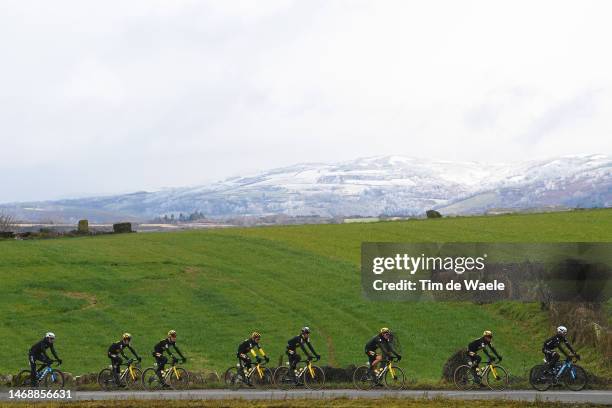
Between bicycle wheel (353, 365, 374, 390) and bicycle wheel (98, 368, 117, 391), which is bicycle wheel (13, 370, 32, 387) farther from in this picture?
bicycle wheel (353, 365, 374, 390)

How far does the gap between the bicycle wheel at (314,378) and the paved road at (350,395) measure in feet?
1.79

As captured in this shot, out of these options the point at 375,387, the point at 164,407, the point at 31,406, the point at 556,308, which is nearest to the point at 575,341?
the point at 556,308

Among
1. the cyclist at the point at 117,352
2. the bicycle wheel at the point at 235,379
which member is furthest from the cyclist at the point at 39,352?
the bicycle wheel at the point at 235,379

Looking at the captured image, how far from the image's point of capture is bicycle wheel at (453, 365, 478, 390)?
42.9m

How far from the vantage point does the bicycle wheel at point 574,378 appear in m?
41.4

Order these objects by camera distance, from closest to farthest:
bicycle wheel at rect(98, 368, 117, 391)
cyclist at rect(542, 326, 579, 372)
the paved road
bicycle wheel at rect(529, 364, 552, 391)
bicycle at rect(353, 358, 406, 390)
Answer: cyclist at rect(542, 326, 579, 372)
the paved road
bicycle wheel at rect(529, 364, 552, 391)
bicycle at rect(353, 358, 406, 390)
bicycle wheel at rect(98, 368, 117, 391)

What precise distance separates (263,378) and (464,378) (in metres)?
9.95

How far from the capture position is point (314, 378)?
141ft

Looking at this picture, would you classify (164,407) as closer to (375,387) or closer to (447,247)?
(375,387)

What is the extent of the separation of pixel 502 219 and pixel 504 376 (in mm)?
85419

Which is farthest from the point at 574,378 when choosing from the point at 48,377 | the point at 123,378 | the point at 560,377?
the point at 48,377

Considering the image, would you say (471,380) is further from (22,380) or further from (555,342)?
(22,380)

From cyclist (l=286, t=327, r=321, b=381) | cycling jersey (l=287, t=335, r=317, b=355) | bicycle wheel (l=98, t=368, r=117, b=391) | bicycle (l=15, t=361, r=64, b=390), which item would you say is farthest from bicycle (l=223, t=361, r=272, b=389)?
bicycle (l=15, t=361, r=64, b=390)

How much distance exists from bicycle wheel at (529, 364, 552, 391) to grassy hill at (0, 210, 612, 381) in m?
12.7
